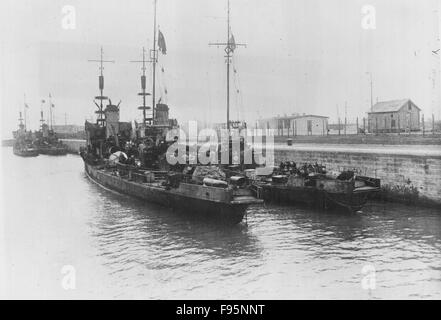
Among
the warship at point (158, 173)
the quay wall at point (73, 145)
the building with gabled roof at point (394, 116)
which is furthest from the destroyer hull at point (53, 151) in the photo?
the building with gabled roof at point (394, 116)

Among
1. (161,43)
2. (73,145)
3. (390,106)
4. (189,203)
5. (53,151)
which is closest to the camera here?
(189,203)

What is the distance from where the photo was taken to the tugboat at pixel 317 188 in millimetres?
20469

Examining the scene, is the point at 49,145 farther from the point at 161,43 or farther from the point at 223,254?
the point at 223,254

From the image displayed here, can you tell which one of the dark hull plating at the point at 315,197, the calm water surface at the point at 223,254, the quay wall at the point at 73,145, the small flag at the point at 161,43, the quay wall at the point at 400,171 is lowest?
the calm water surface at the point at 223,254

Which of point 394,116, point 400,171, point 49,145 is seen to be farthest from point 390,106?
point 49,145

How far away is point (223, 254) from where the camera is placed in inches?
565

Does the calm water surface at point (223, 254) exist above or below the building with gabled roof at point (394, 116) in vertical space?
below

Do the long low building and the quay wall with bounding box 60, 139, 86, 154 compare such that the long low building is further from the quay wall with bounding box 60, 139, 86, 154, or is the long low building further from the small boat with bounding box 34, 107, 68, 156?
the quay wall with bounding box 60, 139, 86, 154

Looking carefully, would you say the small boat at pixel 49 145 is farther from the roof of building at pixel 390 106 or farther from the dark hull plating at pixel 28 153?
the roof of building at pixel 390 106

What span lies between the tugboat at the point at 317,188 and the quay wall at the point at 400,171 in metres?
2.03

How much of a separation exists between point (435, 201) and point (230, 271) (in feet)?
41.8

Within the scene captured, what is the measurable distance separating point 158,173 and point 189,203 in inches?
224

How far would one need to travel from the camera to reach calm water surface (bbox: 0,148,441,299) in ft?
37.3
